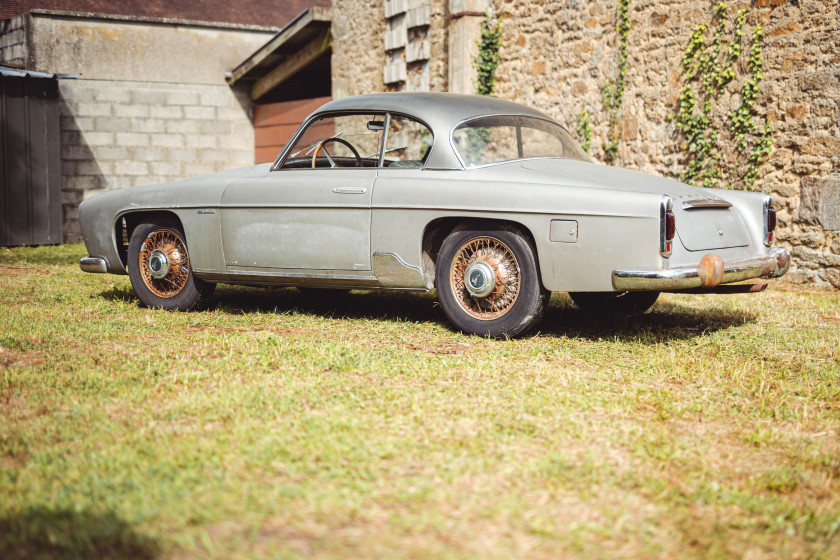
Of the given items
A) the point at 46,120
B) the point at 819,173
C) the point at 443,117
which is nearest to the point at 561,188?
the point at 443,117

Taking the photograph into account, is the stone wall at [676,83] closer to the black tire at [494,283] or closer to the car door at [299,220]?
the black tire at [494,283]

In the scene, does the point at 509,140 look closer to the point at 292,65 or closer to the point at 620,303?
the point at 620,303

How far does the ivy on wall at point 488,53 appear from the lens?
11.3 metres

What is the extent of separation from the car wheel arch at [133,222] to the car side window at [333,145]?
99 cm

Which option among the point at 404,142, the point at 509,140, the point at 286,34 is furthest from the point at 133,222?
the point at 286,34

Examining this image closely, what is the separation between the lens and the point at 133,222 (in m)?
6.67

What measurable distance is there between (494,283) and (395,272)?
677mm

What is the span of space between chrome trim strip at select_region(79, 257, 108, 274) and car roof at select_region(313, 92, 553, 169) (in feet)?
6.77

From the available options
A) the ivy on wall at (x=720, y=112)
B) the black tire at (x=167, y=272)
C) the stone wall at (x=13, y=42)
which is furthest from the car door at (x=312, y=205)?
the stone wall at (x=13, y=42)

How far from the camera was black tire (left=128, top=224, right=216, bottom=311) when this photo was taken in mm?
6285

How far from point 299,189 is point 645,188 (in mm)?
2242

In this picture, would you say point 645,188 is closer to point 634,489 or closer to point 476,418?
point 476,418

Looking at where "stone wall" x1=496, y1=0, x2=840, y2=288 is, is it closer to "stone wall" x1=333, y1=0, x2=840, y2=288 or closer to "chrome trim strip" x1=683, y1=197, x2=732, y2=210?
"stone wall" x1=333, y1=0, x2=840, y2=288

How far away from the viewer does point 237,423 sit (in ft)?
11.0
